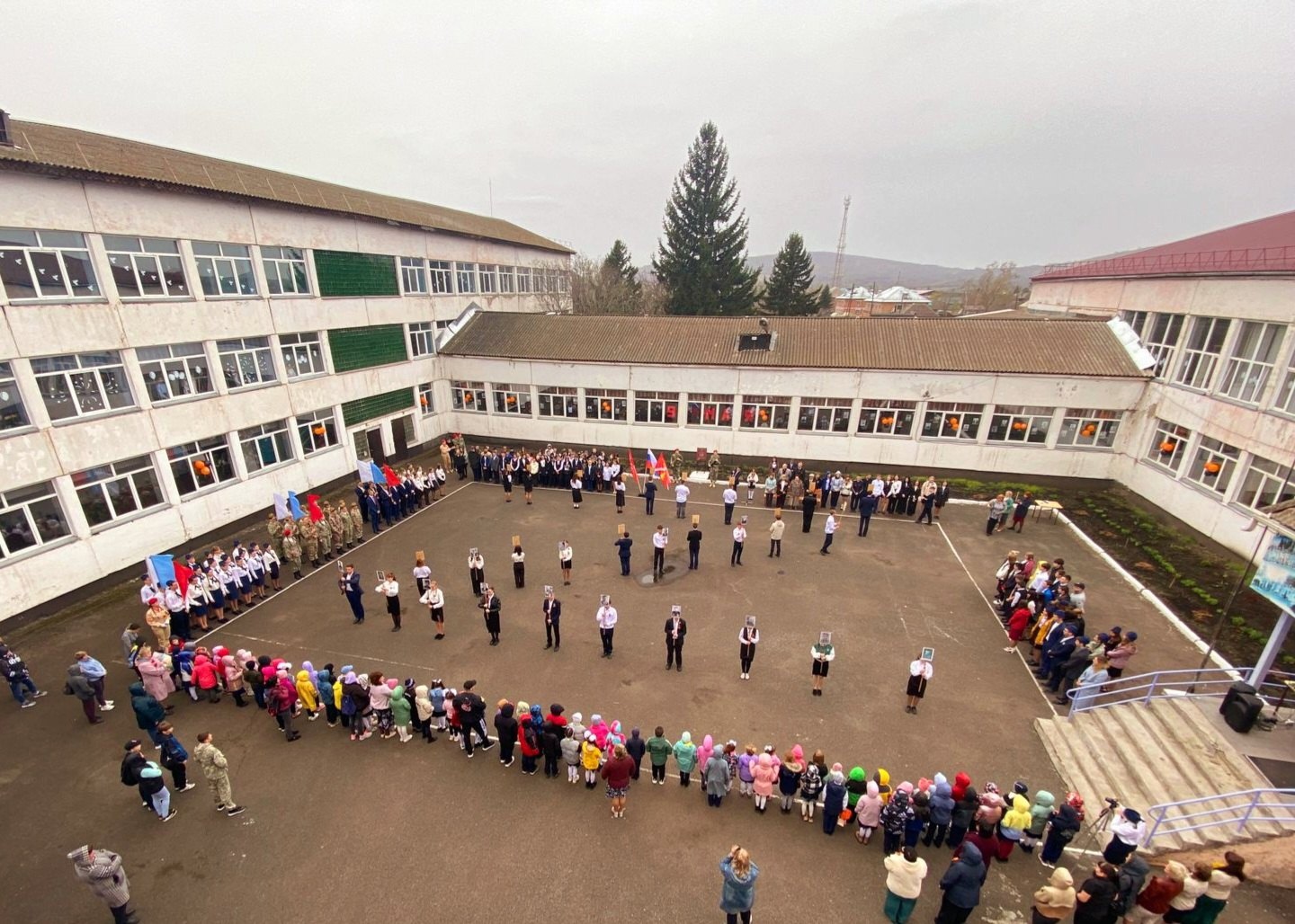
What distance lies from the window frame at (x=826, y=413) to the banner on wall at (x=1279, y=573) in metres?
14.7

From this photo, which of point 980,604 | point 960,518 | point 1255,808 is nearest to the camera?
point 1255,808

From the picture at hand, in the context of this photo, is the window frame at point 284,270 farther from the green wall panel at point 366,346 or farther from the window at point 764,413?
the window at point 764,413

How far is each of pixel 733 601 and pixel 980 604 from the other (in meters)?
6.52

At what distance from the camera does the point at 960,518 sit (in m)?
19.8

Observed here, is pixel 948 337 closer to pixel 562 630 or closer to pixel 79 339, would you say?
pixel 562 630

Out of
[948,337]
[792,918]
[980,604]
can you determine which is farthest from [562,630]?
[948,337]

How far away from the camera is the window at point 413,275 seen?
25750mm

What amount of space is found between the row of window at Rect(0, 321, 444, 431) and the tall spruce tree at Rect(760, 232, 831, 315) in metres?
33.4

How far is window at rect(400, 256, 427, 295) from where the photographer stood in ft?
84.5

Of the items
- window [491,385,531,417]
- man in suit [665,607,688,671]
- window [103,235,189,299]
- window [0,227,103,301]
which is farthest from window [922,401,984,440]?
window [0,227,103,301]

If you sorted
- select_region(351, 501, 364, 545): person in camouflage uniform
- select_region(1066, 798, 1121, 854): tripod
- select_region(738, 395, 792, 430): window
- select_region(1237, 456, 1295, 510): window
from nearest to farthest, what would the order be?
select_region(1066, 798, 1121, 854): tripod
select_region(1237, 456, 1295, 510): window
select_region(351, 501, 364, 545): person in camouflage uniform
select_region(738, 395, 792, 430): window

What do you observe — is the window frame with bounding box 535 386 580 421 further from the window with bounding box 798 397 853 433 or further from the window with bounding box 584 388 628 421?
the window with bounding box 798 397 853 433

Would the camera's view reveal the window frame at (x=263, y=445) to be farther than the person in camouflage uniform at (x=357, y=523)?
Yes

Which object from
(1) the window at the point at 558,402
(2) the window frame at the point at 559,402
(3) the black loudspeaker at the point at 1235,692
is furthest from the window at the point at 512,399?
(3) the black loudspeaker at the point at 1235,692
